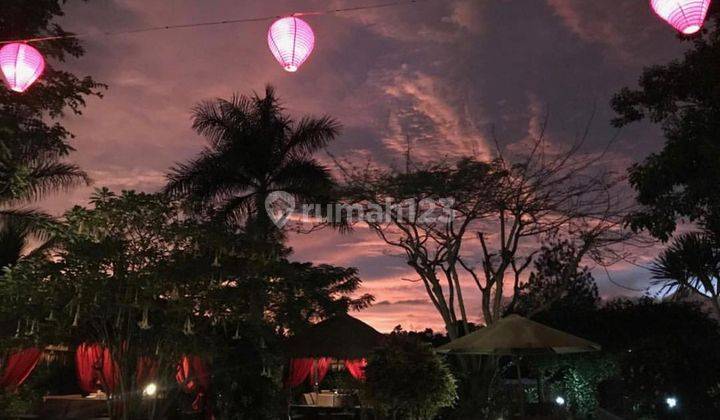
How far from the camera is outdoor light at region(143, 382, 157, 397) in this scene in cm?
843

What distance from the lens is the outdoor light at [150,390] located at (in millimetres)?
8427

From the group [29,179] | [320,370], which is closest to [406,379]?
[29,179]

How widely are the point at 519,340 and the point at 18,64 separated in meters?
7.44

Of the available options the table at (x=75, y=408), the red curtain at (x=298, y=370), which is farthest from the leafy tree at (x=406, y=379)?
the table at (x=75, y=408)

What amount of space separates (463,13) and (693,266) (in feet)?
27.7

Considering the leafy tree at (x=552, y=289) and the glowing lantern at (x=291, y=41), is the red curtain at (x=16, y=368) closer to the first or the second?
the glowing lantern at (x=291, y=41)

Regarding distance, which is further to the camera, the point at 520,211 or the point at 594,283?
the point at 594,283

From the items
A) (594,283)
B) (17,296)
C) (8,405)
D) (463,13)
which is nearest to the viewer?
(17,296)

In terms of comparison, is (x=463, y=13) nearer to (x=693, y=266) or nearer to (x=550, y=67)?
(x=550, y=67)

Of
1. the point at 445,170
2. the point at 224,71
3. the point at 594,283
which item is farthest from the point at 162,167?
the point at 594,283

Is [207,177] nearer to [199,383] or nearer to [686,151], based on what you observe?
[199,383]

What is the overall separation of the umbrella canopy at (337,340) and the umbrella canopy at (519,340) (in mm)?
3226

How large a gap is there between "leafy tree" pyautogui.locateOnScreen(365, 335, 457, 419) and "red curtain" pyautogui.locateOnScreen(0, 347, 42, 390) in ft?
25.3

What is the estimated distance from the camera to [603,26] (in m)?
10.5
